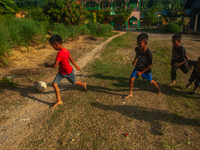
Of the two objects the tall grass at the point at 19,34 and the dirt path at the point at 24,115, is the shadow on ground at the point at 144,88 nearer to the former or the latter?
the dirt path at the point at 24,115

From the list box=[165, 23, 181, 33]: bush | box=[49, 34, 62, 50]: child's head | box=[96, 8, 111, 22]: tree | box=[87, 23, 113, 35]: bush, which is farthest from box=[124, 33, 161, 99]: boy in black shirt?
box=[96, 8, 111, 22]: tree

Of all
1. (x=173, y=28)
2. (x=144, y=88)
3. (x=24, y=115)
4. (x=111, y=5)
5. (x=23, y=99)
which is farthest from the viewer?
(x=111, y=5)

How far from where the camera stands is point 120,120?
2656mm

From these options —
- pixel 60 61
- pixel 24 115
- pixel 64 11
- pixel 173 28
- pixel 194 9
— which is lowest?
pixel 24 115

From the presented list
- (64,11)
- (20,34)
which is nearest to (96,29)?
(64,11)

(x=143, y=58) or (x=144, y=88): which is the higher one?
(x=143, y=58)

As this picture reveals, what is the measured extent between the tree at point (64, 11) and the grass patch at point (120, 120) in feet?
30.9

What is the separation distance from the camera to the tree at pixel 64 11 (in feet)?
37.7

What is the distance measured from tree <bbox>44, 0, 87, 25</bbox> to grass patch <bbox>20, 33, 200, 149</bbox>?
9419 mm

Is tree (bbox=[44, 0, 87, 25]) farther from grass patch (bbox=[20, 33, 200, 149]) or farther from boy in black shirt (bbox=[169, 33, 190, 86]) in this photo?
boy in black shirt (bbox=[169, 33, 190, 86])

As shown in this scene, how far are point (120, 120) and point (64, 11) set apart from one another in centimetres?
1146

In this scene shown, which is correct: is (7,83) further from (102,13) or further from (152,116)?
(102,13)

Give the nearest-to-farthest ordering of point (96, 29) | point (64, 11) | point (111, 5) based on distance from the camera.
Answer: point (64, 11)
point (96, 29)
point (111, 5)

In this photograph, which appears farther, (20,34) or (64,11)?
(64,11)
